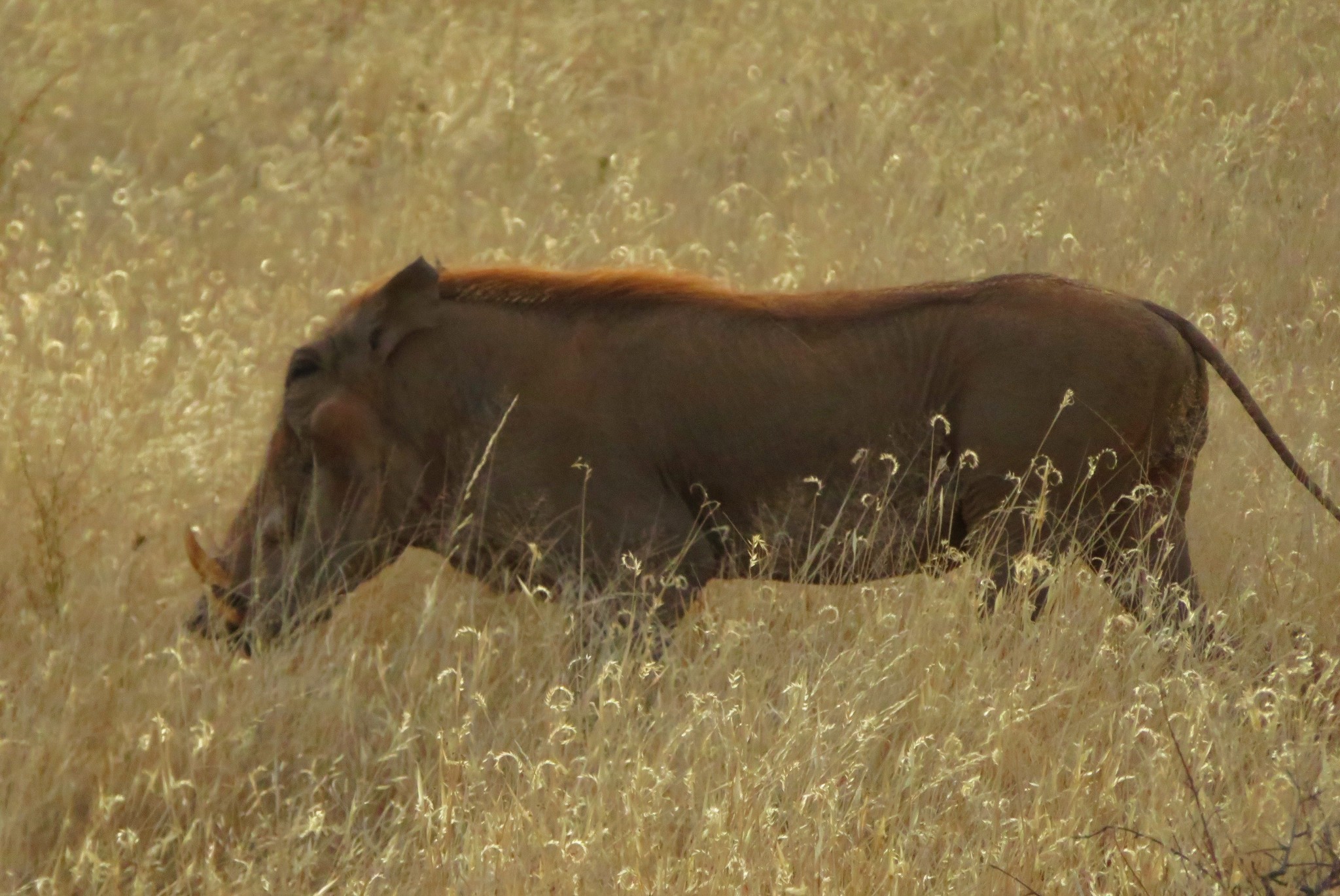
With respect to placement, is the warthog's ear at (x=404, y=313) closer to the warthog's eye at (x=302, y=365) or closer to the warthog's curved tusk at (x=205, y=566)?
the warthog's eye at (x=302, y=365)

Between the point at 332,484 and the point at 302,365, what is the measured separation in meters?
0.30

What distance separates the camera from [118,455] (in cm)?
488

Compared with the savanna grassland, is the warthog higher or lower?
higher

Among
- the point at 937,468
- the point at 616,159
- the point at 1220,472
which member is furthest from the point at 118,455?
the point at 616,159

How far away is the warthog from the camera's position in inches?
150

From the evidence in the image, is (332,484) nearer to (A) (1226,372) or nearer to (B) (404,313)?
(B) (404,313)

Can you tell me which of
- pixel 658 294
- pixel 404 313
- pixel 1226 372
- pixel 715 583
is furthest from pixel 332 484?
pixel 1226 372

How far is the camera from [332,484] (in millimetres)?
4141

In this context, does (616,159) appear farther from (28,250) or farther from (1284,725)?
(1284,725)

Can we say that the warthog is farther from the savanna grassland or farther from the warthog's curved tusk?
the savanna grassland

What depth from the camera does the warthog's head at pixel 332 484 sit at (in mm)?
4078

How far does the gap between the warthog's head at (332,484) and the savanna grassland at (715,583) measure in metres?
0.18

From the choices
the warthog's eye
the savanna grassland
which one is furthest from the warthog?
the savanna grassland

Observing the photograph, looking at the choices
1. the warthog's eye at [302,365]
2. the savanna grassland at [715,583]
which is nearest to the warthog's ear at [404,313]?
the warthog's eye at [302,365]
